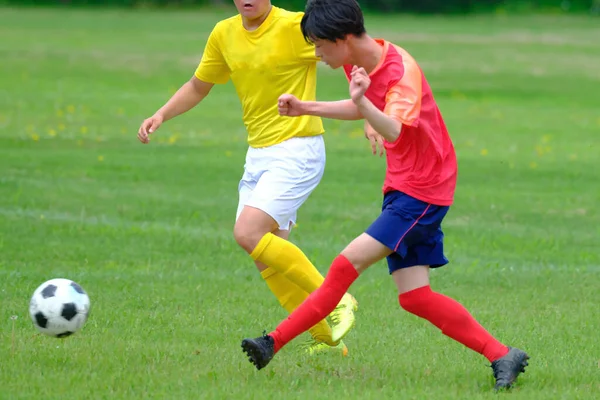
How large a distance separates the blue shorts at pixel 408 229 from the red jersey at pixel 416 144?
0.04 m

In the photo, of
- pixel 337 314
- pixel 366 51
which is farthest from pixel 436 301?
pixel 366 51

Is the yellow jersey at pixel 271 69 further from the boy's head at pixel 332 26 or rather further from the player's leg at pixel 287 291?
the boy's head at pixel 332 26

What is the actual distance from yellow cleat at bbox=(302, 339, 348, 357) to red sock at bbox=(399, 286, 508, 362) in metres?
0.79

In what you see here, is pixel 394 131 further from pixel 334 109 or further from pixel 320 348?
pixel 320 348

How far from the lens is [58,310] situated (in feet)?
18.0

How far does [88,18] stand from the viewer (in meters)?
44.8

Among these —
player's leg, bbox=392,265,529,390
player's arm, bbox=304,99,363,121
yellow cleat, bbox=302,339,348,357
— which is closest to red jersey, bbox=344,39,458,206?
player's arm, bbox=304,99,363,121

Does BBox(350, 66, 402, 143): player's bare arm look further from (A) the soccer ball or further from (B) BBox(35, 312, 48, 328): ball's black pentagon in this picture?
(B) BBox(35, 312, 48, 328): ball's black pentagon

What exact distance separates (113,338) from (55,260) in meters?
2.49

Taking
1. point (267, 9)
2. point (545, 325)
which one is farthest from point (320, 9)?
point (545, 325)

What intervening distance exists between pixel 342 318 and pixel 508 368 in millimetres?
877

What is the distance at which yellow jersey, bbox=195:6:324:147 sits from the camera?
6004mm

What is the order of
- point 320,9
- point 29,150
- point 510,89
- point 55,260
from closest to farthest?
point 320,9 → point 55,260 → point 29,150 → point 510,89

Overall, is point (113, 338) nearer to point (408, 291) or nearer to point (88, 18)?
point (408, 291)
